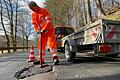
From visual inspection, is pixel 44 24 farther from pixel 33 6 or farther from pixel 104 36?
pixel 104 36

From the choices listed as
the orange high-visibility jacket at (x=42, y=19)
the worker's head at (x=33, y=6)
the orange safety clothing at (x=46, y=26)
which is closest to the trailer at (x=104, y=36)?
the orange safety clothing at (x=46, y=26)

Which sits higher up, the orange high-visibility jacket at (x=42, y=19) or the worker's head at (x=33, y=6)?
the worker's head at (x=33, y=6)

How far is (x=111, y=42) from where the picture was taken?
802 centimetres

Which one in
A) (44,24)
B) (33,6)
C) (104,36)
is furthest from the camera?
(44,24)

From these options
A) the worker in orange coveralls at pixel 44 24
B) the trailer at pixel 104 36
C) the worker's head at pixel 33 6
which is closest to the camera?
the trailer at pixel 104 36

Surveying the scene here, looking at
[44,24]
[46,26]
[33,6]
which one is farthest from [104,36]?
[33,6]

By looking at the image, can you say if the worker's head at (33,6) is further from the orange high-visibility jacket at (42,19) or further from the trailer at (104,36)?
the trailer at (104,36)

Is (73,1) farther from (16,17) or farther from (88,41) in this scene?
(88,41)

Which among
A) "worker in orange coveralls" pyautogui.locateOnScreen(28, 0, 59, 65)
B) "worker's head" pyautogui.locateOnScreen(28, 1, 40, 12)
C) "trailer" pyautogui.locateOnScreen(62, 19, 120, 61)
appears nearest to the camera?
"trailer" pyautogui.locateOnScreen(62, 19, 120, 61)

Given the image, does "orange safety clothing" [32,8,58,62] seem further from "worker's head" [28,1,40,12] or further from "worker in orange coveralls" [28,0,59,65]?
"worker's head" [28,1,40,12]

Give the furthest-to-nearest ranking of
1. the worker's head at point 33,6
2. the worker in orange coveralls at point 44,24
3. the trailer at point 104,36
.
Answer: the worker in orange coveralls at point 44,24 < the worker's head at point 33,6 < the trailer at point 104,36

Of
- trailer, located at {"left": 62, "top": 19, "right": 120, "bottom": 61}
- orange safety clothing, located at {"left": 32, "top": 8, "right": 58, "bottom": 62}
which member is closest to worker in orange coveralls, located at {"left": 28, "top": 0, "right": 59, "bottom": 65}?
orange safety clothing, located at {"left": 32, "top": 8, "right": 58, "bottom": 62}

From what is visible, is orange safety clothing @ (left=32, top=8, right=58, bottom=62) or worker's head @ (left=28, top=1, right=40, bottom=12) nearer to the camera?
worker's head @ (left=28, top=1, right=40, bottom=12)

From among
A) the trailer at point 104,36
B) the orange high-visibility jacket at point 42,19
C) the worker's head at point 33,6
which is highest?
the worker's head at point 33,6
